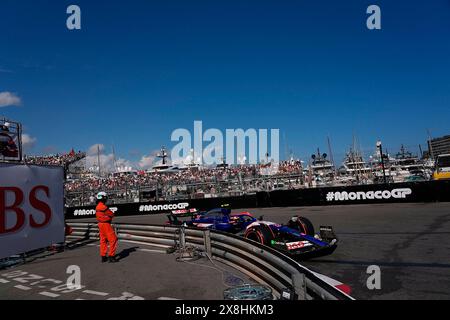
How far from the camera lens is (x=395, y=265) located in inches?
277

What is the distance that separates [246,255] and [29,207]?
6185 mm

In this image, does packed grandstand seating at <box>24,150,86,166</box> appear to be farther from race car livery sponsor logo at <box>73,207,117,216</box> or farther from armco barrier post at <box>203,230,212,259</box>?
armco barrier post at <box>203,230,212,259</box>

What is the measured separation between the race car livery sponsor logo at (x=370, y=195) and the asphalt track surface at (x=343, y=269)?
8.20m

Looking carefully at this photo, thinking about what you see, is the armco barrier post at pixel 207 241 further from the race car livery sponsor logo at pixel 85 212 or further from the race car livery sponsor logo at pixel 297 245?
the race car livery sponsor logo at pixel 85 212

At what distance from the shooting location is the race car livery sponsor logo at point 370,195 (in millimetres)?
19498

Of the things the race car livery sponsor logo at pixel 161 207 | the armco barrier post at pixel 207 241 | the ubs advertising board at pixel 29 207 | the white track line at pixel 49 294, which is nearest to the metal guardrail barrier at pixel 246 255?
the armco barrier post at pixel 207 241

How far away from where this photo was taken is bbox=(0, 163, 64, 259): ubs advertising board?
29.7 feet

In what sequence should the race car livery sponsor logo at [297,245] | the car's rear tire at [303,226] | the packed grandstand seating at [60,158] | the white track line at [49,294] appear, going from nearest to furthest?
the white track line at [49,294] < the race car livery sponsor logo at [297,245] < the car's rear tire at [303,226] < the packed grandstand seating at [60,158]

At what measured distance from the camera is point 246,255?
6.85 m

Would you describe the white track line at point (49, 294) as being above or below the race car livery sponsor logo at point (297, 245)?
below

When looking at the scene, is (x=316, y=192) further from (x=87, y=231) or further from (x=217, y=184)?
(x=87, y=231)
